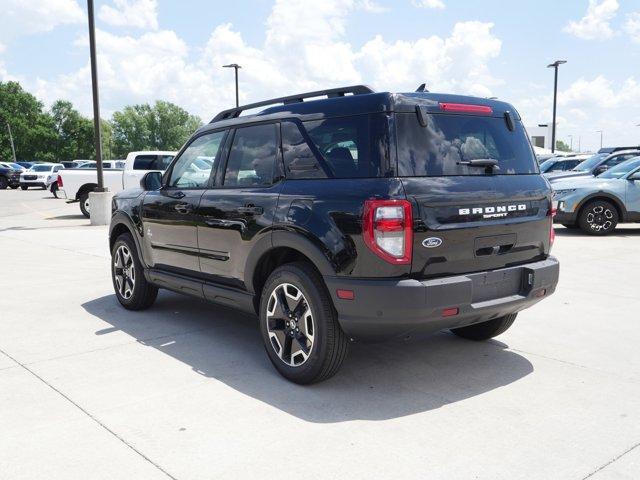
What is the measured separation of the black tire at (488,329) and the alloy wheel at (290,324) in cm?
164

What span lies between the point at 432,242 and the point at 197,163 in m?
2.56

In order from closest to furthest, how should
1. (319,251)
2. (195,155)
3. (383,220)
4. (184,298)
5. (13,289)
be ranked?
(383,220) → (319,251) → (195,155) → (184,298) → (13,289)

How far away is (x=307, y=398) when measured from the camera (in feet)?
12.6

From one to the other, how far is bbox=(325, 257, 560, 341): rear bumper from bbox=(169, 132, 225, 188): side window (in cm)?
190

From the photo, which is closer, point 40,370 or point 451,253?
point 451,253

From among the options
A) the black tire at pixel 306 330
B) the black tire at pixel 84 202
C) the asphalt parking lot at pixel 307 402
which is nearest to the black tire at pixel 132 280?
the asphalt parking lot at pixel 307 402

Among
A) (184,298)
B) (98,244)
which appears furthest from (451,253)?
(98,244)

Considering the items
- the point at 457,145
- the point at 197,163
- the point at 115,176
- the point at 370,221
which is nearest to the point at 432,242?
the point at 370,221

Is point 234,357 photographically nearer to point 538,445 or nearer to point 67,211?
point 538,445

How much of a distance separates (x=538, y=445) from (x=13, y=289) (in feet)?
20.8

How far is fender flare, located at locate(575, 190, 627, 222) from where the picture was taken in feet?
38.8

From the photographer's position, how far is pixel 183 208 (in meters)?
5.18

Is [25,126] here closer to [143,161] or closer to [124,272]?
[143,161]

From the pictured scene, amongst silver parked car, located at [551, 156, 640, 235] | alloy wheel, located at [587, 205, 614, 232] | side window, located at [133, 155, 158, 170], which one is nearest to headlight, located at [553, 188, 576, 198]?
silver parked car, located at [551, 156, 640, 235]
